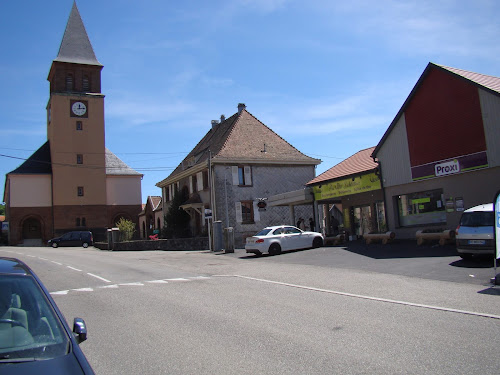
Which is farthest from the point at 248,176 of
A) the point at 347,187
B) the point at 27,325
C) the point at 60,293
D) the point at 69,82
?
the point at 27,325

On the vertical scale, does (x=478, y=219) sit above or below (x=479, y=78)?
below

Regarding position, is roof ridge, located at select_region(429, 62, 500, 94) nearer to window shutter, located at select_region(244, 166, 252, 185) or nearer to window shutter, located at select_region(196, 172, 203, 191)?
window shutter, located at select_region(244, 166, 252, 185)

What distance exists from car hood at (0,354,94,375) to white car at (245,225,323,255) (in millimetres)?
19102

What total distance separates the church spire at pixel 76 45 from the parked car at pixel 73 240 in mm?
21738

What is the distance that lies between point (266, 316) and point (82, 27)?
58841 mm

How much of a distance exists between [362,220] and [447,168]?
6761 mm

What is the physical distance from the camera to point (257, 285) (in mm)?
12172

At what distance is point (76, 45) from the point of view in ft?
186

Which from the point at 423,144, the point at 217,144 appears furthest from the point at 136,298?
the point at 217,144

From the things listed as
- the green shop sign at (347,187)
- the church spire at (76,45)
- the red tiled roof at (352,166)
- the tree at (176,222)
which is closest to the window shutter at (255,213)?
the tree at (176,222)

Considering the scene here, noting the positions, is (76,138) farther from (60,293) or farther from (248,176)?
(60,293)

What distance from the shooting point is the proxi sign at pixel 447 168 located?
1966cm

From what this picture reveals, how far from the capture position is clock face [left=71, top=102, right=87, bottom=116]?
54581mm

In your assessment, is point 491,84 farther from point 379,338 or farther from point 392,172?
point 379,338
